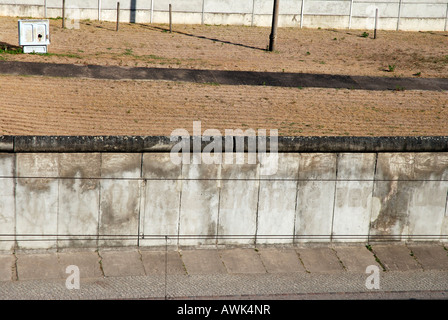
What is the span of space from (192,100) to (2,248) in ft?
42.2

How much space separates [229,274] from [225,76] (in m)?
16.6

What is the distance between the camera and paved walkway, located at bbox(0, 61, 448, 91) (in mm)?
27172

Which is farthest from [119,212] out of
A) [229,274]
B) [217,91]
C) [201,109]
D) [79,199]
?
[217,91]

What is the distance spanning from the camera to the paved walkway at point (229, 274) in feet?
39.1

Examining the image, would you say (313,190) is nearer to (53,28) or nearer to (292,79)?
(292,79)

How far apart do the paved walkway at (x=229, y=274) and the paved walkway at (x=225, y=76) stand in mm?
14760

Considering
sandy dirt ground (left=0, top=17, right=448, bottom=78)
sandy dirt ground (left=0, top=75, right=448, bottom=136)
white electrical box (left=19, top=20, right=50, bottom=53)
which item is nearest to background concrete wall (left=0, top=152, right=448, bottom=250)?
sandy dirt ground (left=0, top=75, right=448, bottom=136)

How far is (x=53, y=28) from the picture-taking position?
34062 millimetres

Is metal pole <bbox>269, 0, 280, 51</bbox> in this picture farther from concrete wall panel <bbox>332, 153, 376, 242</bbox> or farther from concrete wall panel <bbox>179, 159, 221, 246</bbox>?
concrete wall panel <bbox>179, 159, 221, 246</bbox>

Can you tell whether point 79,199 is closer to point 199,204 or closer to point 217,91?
point 199,204

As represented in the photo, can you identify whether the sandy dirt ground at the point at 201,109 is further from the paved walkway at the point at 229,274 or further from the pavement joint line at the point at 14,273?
the pavement joint line at the point at 14,273

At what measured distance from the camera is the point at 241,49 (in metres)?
33.9

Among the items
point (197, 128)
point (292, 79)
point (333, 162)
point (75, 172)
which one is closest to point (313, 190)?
point (333, 162)
